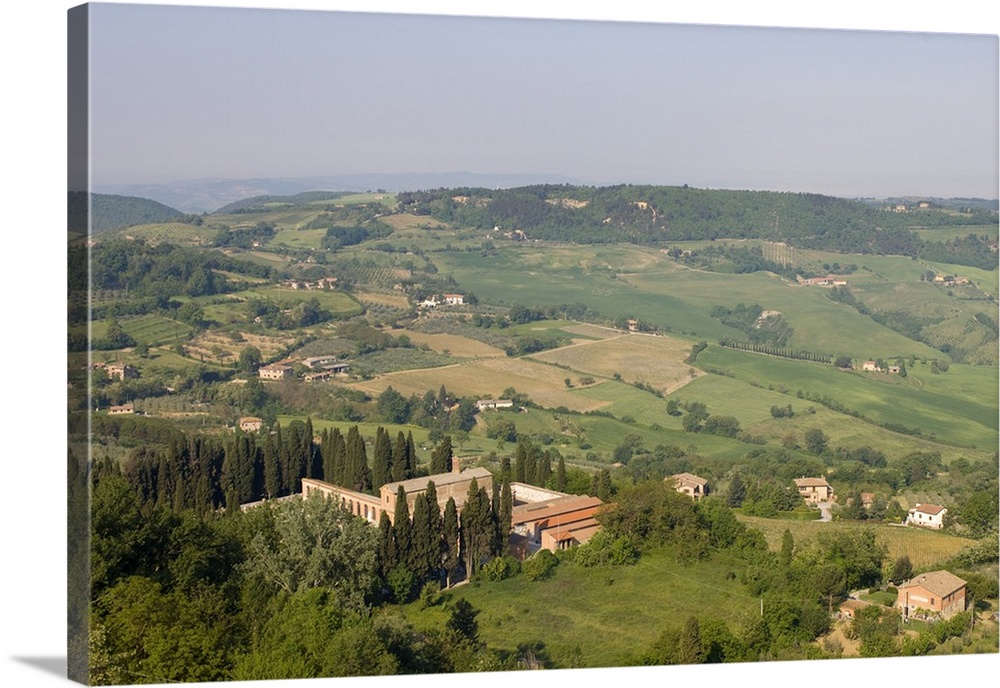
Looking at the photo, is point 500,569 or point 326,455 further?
point 326,455

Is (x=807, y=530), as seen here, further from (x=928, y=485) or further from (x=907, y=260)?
(x=907, y=260)

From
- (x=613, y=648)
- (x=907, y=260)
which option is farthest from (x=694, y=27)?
(x=613, y=648)

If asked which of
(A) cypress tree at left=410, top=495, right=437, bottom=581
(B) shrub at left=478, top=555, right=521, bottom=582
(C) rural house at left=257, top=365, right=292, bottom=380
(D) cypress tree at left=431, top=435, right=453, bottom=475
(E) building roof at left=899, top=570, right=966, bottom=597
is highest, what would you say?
(C) rural house at left=257, top=365, right=292, bottom=380

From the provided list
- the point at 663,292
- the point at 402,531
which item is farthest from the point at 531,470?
the point at 663,292

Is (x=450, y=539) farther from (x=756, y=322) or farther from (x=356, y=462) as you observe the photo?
(x=756, y=322)

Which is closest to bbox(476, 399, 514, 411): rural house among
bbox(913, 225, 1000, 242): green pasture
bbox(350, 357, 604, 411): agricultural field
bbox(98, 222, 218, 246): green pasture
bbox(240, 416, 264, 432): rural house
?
bbox(350, 357, 604, 411): agricultural field

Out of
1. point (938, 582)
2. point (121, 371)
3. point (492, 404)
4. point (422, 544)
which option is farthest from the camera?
point (492, 404)

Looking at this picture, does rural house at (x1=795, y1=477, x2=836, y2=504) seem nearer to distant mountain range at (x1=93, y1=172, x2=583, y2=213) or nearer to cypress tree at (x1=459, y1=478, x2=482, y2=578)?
cypress tree at (x1=459, y1=478, x2=482, y2=578)
